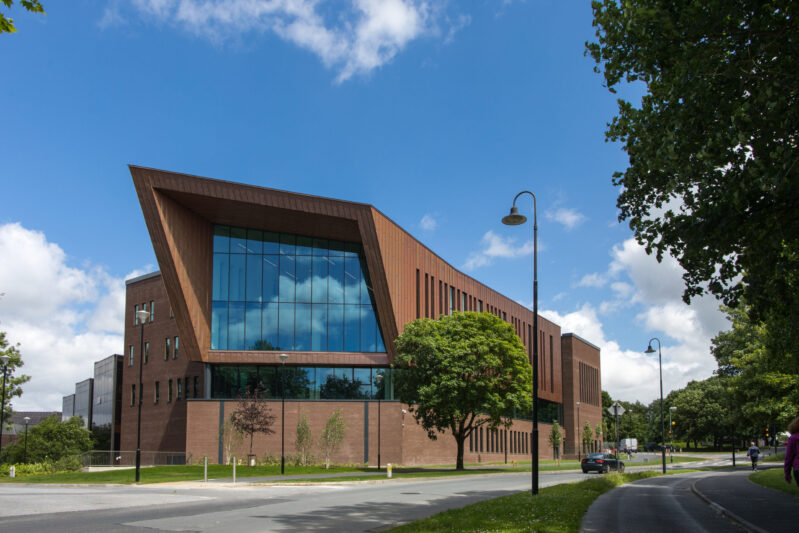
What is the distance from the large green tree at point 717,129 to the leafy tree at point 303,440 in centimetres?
3414

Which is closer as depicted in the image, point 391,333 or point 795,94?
point 795,94

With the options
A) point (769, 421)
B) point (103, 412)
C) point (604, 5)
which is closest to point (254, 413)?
point (769, 421)

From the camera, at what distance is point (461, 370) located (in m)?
41.0

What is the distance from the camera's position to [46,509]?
17.0m

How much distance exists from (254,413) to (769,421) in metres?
30.2

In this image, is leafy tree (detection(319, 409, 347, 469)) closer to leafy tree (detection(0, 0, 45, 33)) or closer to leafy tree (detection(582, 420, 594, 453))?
leafy tree (detection(0, 0, 45, 33))

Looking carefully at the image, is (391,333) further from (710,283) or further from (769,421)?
(710,283)

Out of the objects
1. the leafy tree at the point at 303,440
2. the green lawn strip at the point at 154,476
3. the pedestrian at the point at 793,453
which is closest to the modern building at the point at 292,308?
the leafy tree at the point at 303,440

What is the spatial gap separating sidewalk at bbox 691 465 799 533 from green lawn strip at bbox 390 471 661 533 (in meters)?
3.42

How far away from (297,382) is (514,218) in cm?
3378

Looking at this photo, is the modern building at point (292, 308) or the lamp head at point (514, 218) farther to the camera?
the modern building at point (292, 308)

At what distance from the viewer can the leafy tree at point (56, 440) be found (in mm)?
65500

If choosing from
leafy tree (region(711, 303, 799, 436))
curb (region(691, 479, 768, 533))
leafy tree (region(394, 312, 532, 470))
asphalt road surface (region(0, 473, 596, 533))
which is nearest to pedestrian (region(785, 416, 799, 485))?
curb (region(691, 479, 768, 533))

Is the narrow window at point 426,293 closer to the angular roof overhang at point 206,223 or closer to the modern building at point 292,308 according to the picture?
the modern building at point 292,308
